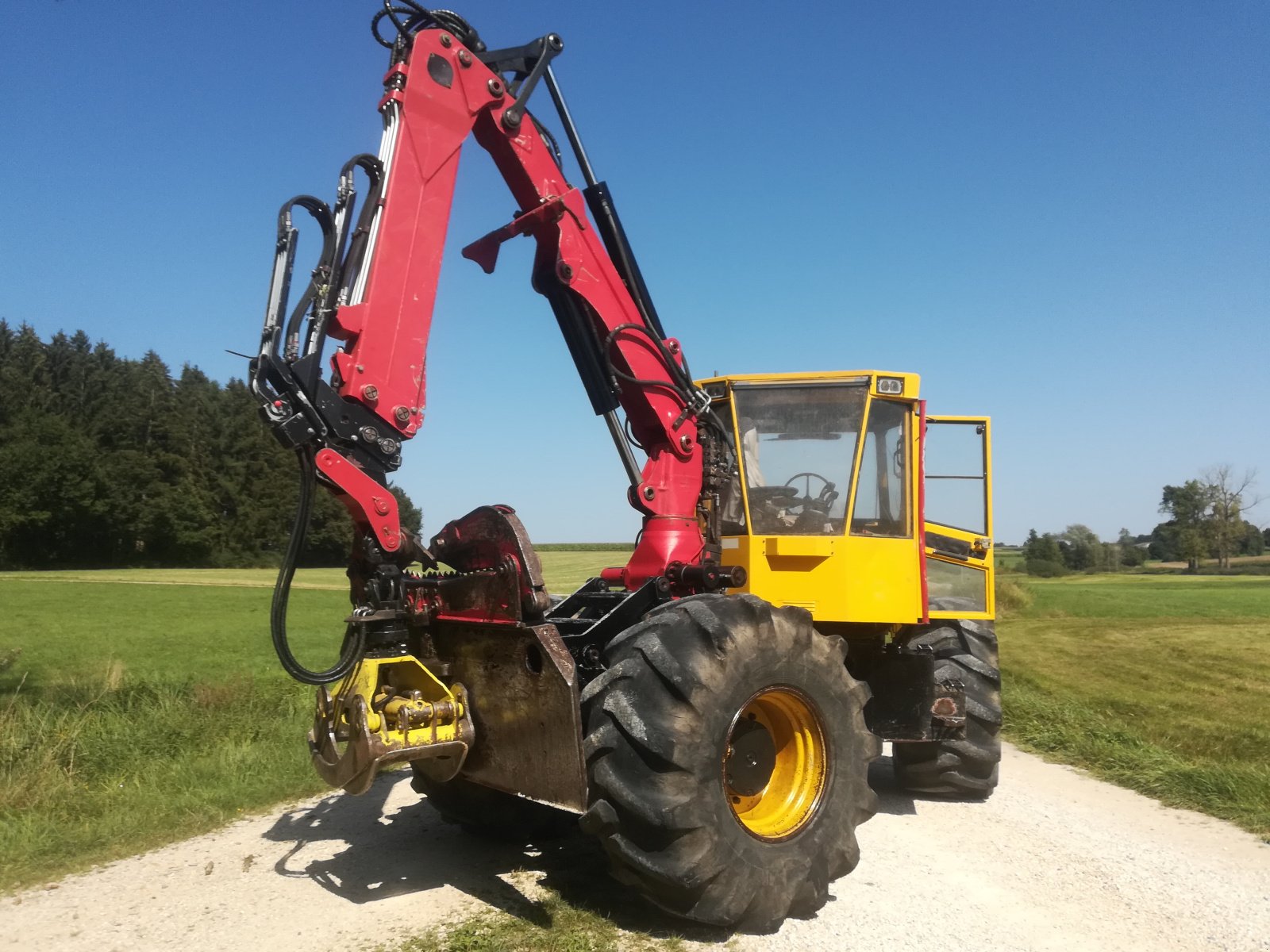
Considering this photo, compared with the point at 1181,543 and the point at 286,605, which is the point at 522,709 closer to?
the point at 286,605

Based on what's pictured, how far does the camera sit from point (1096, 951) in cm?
439

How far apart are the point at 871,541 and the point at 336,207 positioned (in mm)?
3729

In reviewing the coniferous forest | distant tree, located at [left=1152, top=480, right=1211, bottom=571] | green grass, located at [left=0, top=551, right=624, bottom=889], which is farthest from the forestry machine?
distant tree, located at [left=1152, top=480, right=1211, bottom=571]

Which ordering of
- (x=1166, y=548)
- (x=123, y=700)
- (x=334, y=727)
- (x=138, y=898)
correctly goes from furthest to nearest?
(x=1166, y=548)
(x=123, y=700)
(x=138, y=898)
(x=334, y=727)

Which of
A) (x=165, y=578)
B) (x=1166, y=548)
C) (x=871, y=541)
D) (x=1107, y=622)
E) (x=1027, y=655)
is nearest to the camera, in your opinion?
(x=871, y=541)

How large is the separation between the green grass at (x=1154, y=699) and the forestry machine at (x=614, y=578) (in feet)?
7.99

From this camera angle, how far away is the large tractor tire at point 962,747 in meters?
7.21

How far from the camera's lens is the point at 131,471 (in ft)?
217

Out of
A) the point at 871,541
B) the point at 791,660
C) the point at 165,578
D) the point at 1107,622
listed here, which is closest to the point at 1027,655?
the point at 1107,622

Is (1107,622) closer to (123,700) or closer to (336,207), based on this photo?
(123,700)

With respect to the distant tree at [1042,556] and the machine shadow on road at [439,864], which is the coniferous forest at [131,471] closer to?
the distant tree at [1042,556]

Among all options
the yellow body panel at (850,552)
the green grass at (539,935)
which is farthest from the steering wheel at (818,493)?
the green grass at (539,935)

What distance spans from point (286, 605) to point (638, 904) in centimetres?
230

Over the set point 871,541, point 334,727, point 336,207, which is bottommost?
point 334,727
